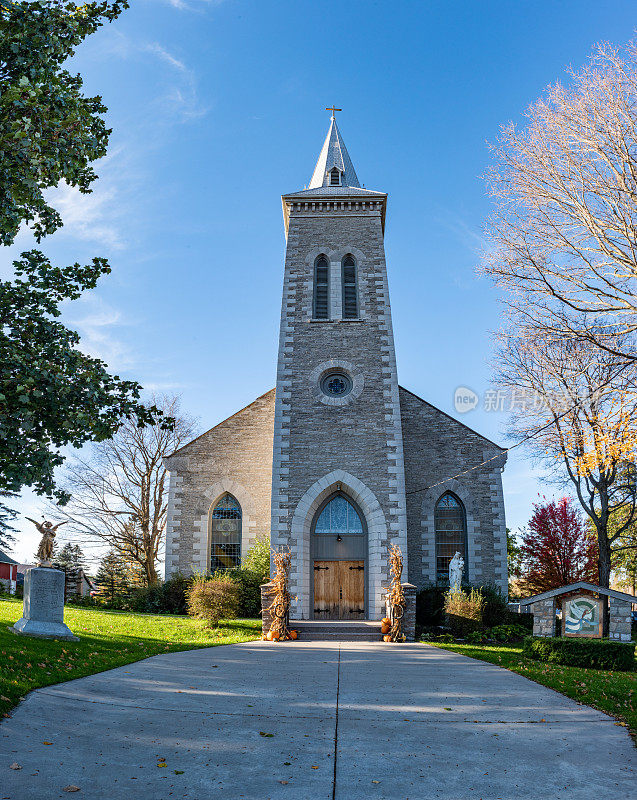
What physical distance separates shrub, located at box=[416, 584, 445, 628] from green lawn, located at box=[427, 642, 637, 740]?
5.54m

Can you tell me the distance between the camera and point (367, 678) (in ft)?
31.7

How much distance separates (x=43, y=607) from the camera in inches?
481

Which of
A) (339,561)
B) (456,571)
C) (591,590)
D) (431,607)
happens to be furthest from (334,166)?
(591,590)

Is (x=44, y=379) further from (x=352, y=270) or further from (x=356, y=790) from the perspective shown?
(x=352, y=270)

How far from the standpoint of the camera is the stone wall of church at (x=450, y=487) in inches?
837

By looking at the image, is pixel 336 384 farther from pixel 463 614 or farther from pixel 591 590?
pixel 591 590

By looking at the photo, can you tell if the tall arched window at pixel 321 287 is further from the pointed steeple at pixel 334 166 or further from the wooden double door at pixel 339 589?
the wooden double door at pixel 339 589

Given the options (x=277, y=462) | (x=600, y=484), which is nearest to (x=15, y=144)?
(x=277, y=462)

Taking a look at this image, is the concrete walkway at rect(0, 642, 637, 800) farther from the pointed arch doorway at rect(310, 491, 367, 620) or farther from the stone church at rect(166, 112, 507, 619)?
the pointed arch doorway at rect(310, 491, 367, 620)

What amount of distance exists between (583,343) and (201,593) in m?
11.5

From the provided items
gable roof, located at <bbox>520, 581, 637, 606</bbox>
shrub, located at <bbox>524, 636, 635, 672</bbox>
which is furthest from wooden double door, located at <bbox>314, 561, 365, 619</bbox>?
shrub, located at <bbox>524, 636, 635, 672</bbox>

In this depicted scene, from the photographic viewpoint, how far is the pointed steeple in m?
26.2

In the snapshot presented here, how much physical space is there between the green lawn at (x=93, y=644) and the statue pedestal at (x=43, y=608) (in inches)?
13.8

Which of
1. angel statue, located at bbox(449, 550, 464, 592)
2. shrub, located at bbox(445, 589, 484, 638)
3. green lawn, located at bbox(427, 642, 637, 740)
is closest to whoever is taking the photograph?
green lawn, located at bbox(427, 642, 637, 740)
